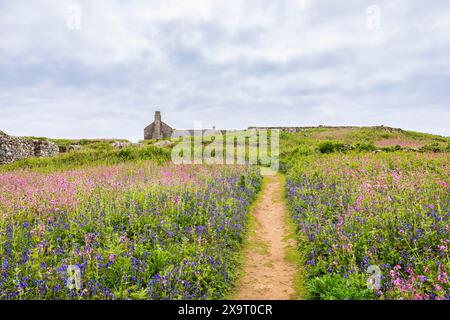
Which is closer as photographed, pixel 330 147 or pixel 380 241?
pixel 380 241

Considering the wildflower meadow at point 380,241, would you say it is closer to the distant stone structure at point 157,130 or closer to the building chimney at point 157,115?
the building chimney at point 157,115

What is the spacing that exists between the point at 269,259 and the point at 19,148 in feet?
70.1

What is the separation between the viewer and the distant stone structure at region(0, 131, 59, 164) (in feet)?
64.9

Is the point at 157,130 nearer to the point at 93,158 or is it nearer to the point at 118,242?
the point at 93,158

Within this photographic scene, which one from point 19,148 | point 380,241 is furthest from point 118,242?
point 19,148

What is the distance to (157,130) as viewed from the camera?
5003cm

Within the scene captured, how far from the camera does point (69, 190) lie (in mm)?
8797

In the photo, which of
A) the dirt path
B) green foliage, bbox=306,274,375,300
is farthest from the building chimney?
green foliage, bbox=306,274,375,300

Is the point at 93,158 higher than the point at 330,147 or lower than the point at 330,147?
lower

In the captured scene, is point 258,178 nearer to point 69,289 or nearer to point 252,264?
point 252,264

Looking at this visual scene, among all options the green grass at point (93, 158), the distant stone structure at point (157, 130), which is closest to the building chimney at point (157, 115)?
the distant stone structure at point (157, 130)
